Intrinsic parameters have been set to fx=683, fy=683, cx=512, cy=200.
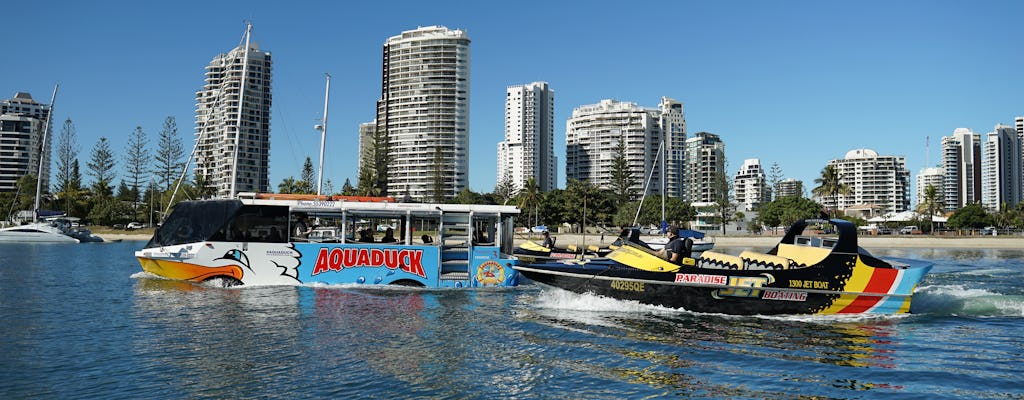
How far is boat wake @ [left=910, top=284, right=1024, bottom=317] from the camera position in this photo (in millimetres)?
15969

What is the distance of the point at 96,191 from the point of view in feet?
295

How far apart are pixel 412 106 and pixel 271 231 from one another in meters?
112

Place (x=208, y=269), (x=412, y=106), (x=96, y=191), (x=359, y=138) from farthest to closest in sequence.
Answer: (x=359, y=138), (x=412, y=106), (x=96, y=191), (x=208, y=269)

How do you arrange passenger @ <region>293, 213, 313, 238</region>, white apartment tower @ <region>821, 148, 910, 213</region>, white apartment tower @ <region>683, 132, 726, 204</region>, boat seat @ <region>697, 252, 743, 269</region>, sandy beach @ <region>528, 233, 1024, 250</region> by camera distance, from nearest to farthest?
boat seat @ <region>697, 252, 743, 269</region>, passenger @ <region>293, 213, 313, 238</region>, sandy beach @ <region>528, 233, 1024, 250</region>, white apartment tower @ <region>683, 132, 726, 204</region>, white apartment tower @ <region>821, 148, 910, 213</region>

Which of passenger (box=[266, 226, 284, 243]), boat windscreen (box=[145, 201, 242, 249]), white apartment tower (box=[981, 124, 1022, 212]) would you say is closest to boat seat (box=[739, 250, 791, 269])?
passenger (box=[266, 226, 284, 243])

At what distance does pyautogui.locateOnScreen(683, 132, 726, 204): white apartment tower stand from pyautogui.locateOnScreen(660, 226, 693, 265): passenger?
14891cm

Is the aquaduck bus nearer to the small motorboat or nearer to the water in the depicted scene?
the water

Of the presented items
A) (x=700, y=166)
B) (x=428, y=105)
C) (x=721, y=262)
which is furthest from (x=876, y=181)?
(x=721, y=262)

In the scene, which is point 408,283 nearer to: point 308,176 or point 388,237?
point 388,237

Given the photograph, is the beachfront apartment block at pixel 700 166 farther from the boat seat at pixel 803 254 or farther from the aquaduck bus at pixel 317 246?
the boat seat at pixel 803 254

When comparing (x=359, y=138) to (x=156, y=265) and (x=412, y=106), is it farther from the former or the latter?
(x=156, y=265)

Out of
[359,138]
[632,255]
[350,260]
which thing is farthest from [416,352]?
[359,138]

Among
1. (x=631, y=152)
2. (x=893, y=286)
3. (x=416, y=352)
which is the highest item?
(x=631, y=152)

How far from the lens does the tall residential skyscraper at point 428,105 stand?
416 feet
